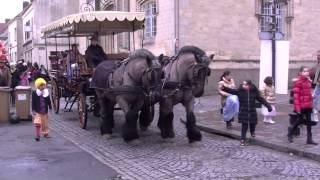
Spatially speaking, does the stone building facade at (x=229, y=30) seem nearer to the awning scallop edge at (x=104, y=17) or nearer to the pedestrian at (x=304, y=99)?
the awning scallop edge at (x=104, y=17)

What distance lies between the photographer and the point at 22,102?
1500 centimetres

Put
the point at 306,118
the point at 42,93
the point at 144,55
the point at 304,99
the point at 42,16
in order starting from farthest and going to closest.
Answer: the point at 42,16 < the point at 42,93 < the point at 144,55 < the point at 306,118 < the point at 304,99

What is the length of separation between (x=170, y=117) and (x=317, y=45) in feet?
50.9

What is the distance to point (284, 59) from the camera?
13.1 metres

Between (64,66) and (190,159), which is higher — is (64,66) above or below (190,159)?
above

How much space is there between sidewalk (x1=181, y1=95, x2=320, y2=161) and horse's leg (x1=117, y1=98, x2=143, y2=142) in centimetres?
232

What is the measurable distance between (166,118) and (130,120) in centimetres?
84

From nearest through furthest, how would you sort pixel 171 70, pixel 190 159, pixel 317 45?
pixel 190 159 → pixel 171 70 → pixel 317 45

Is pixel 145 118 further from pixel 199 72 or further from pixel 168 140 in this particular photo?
pixel 199 72

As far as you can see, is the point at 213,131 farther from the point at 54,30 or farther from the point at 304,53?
the point at 304,53

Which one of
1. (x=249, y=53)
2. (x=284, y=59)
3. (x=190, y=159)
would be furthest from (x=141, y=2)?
(x=190, y=159)

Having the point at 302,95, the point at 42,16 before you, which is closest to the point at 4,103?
the point at 302,95

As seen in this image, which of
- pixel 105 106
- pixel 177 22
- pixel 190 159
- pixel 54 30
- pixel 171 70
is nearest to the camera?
pixel 190 159

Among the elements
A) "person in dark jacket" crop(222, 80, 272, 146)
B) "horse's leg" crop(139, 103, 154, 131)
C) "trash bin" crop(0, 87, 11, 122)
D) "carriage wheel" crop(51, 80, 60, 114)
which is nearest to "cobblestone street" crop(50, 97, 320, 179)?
"horse's leg" crop(139, 103, 154, 131)
